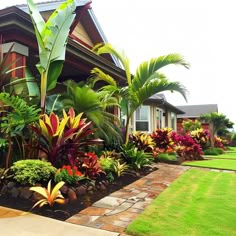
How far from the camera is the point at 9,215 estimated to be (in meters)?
4.02

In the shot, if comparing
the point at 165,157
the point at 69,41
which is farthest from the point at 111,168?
the point at 165,157

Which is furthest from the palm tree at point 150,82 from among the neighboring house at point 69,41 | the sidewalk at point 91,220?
the sidewalk at point 91,220

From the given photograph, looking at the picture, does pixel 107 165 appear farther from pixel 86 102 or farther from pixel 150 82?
pixel 150 82

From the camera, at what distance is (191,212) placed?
174 inches

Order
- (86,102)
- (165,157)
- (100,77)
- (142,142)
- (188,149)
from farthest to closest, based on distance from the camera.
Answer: (188,149), (165,157), (142,142), (100,77), (86,102)

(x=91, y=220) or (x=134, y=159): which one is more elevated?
(x=134, y=159)

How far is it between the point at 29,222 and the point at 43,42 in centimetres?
370

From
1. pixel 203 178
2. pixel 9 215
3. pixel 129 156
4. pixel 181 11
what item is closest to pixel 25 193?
pixel 9 215

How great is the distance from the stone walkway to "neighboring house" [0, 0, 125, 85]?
3561 millimetres

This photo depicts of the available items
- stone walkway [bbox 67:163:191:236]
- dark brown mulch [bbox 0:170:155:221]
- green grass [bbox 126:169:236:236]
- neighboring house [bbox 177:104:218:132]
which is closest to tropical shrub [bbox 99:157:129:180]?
stone walkway [bbox 67:163:191:236]

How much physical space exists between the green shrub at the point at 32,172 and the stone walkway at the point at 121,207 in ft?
3.30

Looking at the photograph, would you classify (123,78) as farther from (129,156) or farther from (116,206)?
(116,206)

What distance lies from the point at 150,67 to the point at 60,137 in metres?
4.36

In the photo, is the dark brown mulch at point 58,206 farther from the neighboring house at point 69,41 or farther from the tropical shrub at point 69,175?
the neighboring house at point 69,41
